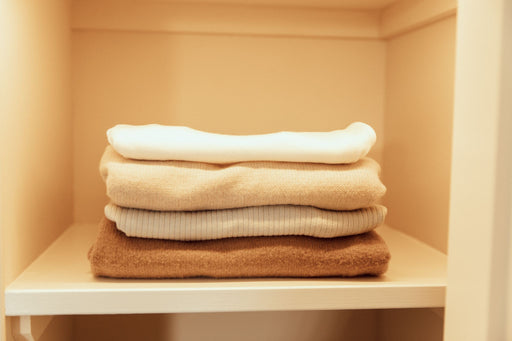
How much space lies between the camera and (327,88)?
860 mm

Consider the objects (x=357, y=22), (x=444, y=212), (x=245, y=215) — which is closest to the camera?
(x=245, y=215)

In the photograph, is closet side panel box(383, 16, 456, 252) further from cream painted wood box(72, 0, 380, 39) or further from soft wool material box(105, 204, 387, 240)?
soft wool material box(105, 204, 387, 240)

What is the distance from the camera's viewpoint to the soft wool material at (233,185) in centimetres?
53

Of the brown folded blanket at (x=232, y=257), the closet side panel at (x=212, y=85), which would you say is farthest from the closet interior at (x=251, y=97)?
the brown folded blanket at (x=232, y=257)

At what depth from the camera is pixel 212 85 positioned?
840 mm

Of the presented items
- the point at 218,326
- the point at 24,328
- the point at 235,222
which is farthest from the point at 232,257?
the point at 218,326

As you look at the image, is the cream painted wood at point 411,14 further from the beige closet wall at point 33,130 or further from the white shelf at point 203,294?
the beige closet wall at point 33,130

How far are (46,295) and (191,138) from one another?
0.67 ft

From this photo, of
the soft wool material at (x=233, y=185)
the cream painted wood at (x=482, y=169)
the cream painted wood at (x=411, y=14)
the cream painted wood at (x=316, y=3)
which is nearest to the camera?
the cream painted wood at (x=482, y=169)

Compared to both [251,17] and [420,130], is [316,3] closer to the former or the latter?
[251,17]

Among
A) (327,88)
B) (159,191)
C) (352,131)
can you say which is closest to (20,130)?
(159,191)

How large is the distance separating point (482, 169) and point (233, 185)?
0.23 meters

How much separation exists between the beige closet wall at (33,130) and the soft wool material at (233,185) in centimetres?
9

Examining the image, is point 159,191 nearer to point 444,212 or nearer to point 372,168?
point 372,168
